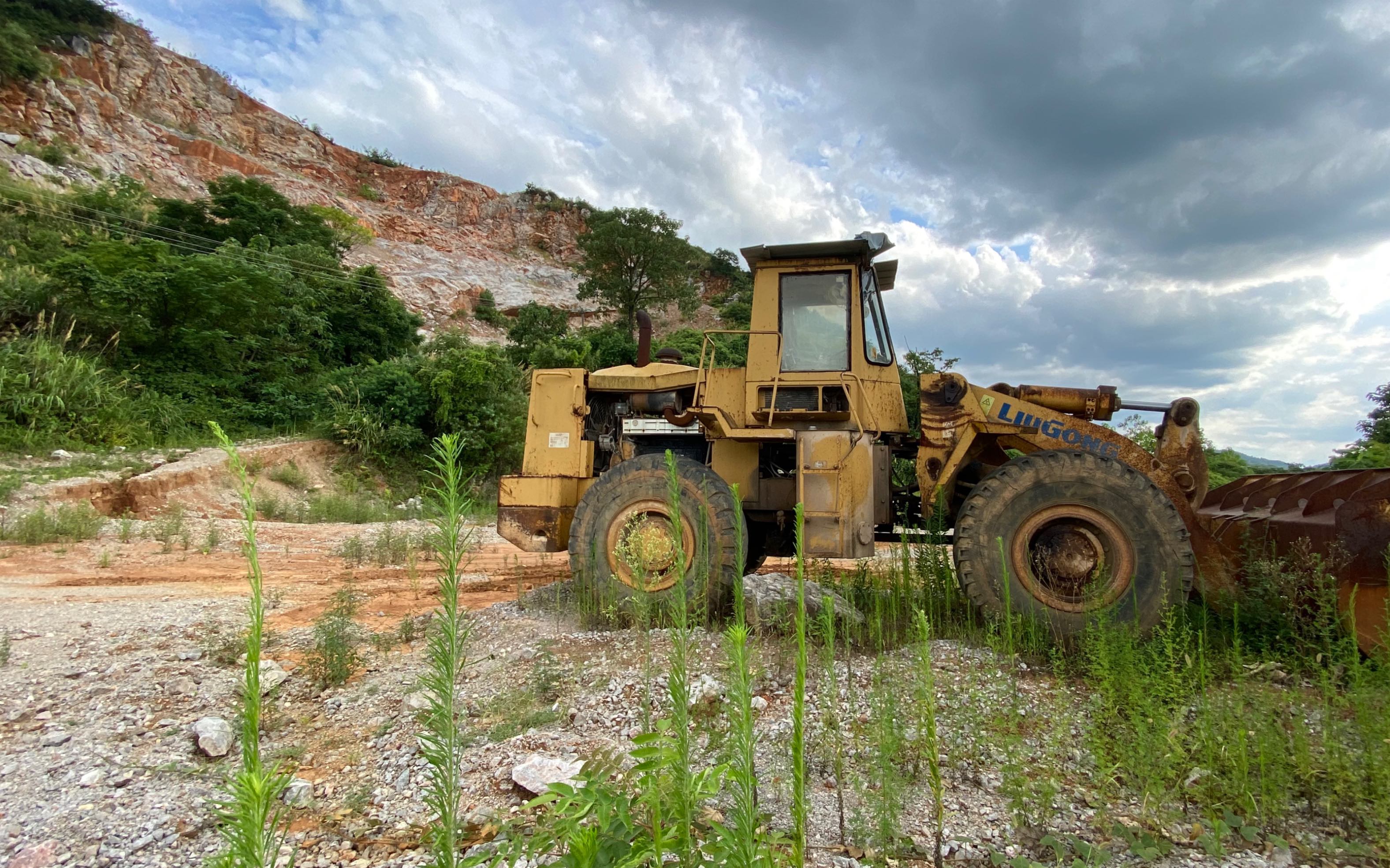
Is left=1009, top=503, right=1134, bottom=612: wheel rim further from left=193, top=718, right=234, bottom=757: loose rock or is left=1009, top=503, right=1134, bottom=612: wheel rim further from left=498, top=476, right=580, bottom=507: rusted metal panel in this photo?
left=193, top=718, right=234, bottom=757: loose rock

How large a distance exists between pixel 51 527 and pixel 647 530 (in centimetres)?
814

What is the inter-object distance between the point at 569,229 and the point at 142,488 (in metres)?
52.2

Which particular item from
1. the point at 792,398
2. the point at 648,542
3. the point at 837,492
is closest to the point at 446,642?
the point at 648,542

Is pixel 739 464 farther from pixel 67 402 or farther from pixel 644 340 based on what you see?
pixel 67 402

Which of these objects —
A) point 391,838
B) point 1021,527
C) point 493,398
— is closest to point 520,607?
point 391,838

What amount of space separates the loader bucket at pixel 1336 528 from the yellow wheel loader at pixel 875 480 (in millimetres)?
11

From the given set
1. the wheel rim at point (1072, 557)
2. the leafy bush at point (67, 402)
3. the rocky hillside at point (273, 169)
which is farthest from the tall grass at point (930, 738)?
the rocky hillside at point (273, 169)

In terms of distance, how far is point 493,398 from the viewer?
18172 mm

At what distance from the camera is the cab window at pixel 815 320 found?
540cm

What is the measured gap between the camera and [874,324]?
5.72 meters

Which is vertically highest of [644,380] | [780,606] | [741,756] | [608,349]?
[608,349]

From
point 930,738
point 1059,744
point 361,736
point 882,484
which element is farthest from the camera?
point 882,484

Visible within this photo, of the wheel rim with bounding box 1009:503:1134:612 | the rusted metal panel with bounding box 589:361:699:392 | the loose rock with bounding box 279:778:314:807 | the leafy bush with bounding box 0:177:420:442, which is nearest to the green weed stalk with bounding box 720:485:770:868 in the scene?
the loose rock with bounding box 279:778:314:807

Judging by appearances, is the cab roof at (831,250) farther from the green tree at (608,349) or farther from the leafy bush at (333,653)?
the green tree at (608,349)
